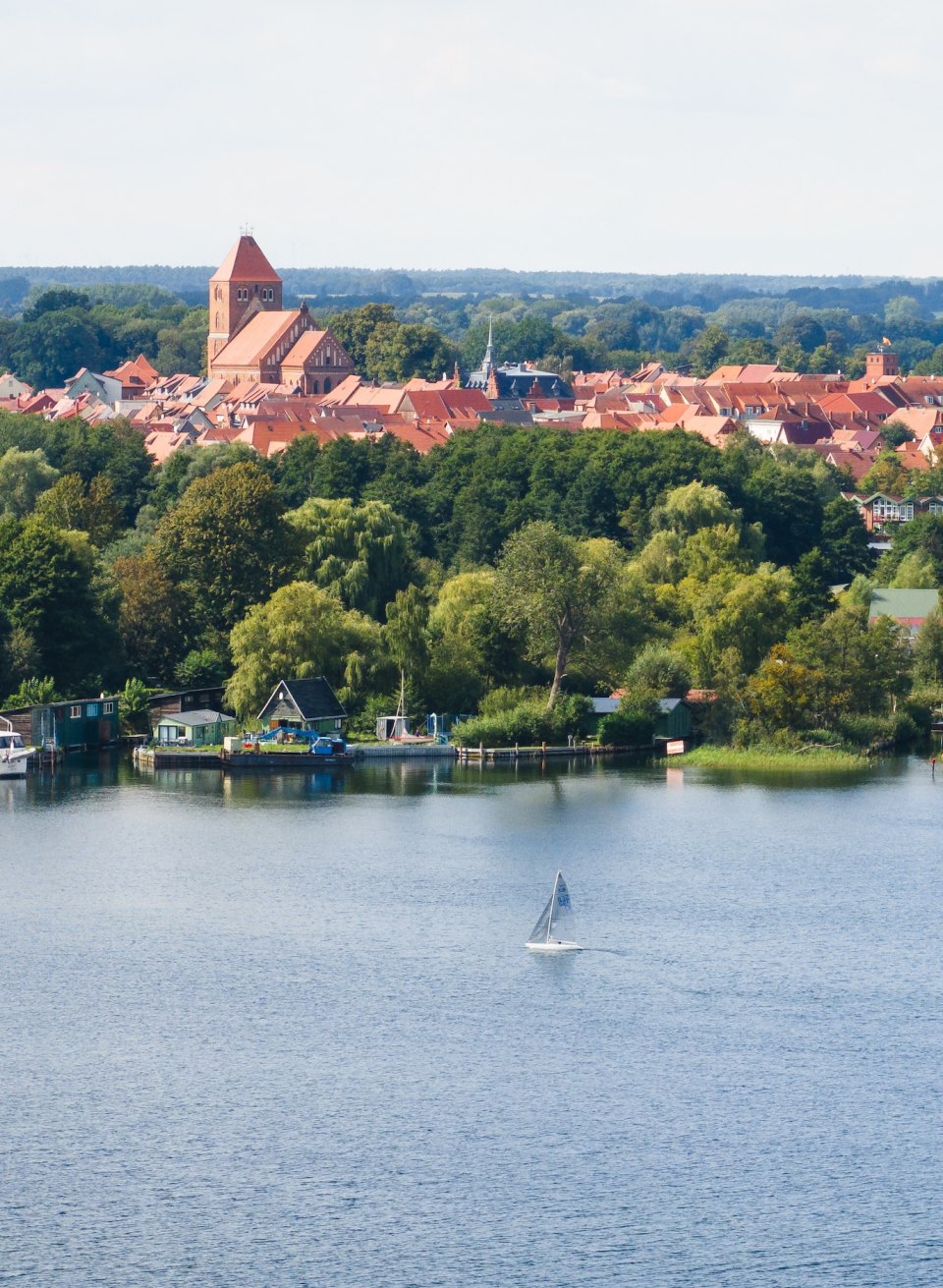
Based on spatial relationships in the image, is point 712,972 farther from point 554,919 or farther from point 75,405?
point 75,405

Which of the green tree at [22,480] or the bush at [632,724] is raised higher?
the green tree at [22,480]

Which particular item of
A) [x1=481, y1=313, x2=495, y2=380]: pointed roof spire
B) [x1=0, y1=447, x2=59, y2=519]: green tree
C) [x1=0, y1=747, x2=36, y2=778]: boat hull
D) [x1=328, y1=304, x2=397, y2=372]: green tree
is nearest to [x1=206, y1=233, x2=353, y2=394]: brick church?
[x1=328, y1=304, x2=397, y2=372]: green tree

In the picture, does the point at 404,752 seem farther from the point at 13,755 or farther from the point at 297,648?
the point at 13,755

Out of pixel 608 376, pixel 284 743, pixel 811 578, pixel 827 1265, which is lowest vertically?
pixel 827 1265

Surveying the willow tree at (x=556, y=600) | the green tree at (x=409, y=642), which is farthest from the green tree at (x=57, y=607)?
the willow tree at (x=556, y=600)

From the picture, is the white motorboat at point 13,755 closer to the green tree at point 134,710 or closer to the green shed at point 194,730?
the green shed at point 194,730

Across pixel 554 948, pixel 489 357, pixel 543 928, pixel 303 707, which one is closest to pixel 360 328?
pixel 489 357

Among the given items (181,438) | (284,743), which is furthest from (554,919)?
(181,438)
